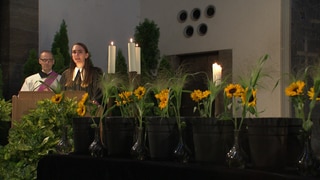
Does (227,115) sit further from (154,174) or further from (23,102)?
(23,102)

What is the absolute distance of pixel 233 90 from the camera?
1.97 meters

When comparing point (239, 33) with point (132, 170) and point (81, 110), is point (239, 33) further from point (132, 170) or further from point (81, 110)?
point (132, 170)

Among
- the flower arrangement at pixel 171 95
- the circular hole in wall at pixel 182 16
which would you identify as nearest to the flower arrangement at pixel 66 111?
the flower arrangement at pixel 171 95

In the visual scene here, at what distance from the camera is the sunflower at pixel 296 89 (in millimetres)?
1823

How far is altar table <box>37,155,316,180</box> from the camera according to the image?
1.75m

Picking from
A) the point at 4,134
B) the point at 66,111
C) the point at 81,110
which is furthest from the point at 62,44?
the point at 81,110

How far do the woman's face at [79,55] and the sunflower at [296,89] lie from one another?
2.34m

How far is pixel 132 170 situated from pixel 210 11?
26.9 ft

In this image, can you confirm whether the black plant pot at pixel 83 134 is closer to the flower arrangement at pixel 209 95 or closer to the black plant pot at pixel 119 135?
the black plant pot at pixel 119 135

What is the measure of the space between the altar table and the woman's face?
1.61 metres

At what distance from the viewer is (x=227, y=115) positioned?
197 cm

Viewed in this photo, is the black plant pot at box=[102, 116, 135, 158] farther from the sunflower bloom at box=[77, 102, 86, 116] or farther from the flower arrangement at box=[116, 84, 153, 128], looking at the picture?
the sunflower bloom at box=[77, 102, 86, 116]

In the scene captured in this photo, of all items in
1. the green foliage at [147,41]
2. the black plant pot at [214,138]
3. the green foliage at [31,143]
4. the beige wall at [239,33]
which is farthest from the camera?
the green foliage at [147,41]

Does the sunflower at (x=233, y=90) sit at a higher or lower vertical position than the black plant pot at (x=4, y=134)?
higher
